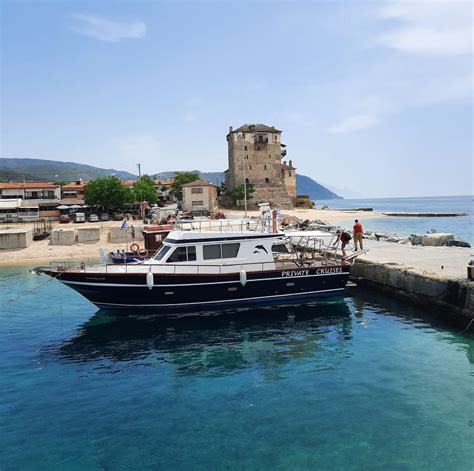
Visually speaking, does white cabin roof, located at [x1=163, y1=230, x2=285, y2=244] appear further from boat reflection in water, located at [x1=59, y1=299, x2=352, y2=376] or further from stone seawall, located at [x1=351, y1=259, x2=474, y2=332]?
Result: stone seawall, located at [x1=351, y1=259, x2=474, y2=332]

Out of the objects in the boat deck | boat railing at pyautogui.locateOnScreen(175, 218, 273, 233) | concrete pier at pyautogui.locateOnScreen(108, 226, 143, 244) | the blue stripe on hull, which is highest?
boat railing at pyautogui.locateOnScreen(175, 218, 273, 233)

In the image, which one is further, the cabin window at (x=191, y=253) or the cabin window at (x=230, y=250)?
the cabin window at (x=230, y=250)

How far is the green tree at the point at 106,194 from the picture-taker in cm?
5828

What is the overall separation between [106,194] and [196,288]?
146 ft

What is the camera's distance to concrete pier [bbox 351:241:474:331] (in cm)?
1512

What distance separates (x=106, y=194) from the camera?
58344 mm

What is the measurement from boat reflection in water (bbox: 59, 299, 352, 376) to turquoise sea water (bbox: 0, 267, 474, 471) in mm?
63

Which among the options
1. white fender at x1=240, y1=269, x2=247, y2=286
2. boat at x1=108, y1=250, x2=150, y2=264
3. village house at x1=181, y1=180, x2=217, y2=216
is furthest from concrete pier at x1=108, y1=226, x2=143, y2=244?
white fender at x1=240, y1=269, x2=247, y2=286

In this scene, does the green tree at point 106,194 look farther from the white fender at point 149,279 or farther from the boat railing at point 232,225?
the white fender at point 149,279

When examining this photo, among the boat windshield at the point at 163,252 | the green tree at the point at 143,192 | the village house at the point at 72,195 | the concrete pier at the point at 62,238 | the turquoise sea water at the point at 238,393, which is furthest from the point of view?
the village house at the point at 72,195

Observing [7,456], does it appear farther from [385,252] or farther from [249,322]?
[385,252]

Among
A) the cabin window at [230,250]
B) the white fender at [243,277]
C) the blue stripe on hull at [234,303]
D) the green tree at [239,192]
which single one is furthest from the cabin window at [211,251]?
the green tree at [239,192]

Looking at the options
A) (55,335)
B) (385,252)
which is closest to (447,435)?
(55,335)

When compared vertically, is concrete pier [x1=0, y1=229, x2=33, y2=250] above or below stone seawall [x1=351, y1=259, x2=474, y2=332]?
above
